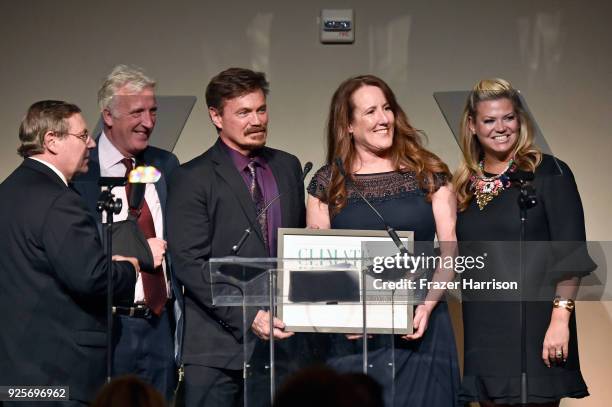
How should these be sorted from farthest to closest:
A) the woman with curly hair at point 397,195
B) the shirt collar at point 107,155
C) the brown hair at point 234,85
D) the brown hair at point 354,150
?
the shirt collar at point 107,155 < the brown hair at point 234,85 < the brown hair at point 354,150 < the woman with curly hair at point 397,195

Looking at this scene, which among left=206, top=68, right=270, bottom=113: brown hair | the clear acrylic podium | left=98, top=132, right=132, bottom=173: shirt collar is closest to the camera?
the clear acrylic podium

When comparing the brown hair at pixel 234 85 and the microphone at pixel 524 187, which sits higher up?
the brown hair at pixel 234 85

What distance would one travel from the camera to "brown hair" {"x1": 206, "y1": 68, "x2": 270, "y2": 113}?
459 centimetres

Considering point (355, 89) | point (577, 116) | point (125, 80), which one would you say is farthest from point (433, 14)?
point (125, 80)

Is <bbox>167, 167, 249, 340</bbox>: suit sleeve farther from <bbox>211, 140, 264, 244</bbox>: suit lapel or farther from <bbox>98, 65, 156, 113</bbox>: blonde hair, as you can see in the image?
<bbox>98, 65, 156, 113</bbox>: blonde hair

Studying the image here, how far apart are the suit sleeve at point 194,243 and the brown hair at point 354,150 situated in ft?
1.72

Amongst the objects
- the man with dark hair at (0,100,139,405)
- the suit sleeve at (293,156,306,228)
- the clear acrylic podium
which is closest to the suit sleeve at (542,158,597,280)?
the clear acrylic podium

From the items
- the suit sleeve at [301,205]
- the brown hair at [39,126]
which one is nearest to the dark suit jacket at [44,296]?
the brown hair at [39,126]

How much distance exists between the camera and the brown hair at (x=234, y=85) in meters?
4.59

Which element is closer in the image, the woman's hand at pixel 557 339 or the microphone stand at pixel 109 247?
the microphone stand at pixel 109 247

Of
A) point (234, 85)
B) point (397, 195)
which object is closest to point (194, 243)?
point (234, 85)

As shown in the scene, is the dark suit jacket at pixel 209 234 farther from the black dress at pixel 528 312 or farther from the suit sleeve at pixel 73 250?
the black dress at pixel 528 312

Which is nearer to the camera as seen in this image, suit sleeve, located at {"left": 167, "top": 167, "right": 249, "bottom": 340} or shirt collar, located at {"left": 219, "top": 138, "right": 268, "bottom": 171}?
suit sleeve, located at {"left": 167, "top": 167, "right": 249, "bottom": 340}

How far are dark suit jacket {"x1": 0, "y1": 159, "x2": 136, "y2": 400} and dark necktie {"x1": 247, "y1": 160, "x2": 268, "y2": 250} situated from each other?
60 centimetres
